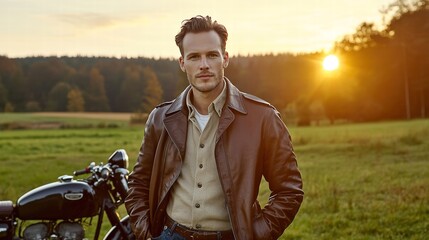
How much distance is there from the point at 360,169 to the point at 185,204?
12.9 metres

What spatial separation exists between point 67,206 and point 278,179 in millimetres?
2114

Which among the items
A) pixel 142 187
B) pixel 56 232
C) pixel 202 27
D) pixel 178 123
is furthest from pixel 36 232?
pixel 202 27

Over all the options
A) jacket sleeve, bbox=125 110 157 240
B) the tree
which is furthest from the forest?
jacket sleeve, bbox=125 110 157 240

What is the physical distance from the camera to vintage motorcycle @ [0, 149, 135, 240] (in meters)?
4.69

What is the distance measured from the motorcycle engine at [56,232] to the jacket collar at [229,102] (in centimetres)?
186

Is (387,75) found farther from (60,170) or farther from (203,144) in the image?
(203,144)

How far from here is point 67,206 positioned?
15.6ft

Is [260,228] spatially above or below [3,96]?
above

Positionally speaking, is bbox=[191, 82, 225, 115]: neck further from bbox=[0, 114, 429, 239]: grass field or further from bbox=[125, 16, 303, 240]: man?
bbox=[0, 114, 429, 239]: grass field

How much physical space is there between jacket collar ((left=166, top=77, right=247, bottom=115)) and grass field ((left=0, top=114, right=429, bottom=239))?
5.00 m

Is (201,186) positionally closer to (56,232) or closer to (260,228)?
(260,228)

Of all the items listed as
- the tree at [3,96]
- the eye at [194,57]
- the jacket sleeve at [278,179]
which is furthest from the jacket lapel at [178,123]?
the tree at [3,96]

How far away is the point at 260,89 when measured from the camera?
7969 cm

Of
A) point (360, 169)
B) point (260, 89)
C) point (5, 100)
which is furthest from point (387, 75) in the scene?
point (360, 169)
